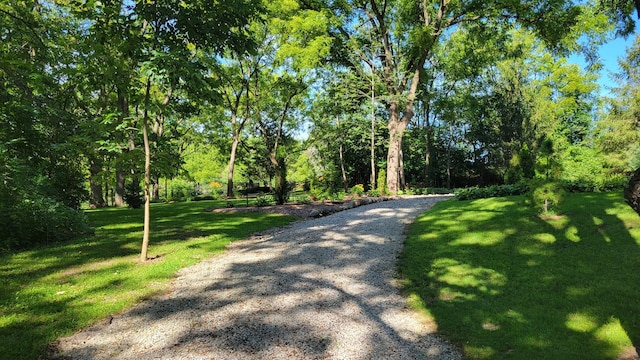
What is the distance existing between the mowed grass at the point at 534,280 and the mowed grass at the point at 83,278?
14.7ft

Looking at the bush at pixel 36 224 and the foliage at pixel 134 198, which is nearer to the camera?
the bush at pixel 36 224

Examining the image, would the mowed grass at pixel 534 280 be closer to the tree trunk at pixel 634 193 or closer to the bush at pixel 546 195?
the bush at pixel 546 195

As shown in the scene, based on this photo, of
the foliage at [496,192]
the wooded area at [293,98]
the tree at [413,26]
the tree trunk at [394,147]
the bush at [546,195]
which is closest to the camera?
the wooded area at [293,98]

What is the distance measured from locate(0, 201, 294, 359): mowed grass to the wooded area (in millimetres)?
851

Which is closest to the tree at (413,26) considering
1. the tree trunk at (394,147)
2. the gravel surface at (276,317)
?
the tree trunk at (394,147)

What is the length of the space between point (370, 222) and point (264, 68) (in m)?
21.6

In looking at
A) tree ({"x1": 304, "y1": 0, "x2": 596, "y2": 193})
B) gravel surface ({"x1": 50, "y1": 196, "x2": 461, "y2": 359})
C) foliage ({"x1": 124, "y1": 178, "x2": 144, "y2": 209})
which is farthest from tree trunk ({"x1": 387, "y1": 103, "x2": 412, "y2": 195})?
foliage ({"x1": 124, "y1": 178, "x2": 144, "y2": 209})

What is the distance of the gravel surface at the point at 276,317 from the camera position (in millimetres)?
3920

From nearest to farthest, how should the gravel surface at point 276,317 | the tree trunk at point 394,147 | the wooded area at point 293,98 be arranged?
the gravel surface at point 276,317
the wooded area at point 293,98
the tree trunk at point 394,147

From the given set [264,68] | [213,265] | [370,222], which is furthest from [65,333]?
[264,68]

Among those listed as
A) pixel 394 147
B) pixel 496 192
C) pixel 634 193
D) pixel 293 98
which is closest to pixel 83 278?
pixel 634 193

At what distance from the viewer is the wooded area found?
696cm

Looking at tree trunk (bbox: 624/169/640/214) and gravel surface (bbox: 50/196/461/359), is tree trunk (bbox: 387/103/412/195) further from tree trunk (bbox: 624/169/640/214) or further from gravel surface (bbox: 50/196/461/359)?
tree trunk (bbox: 624/169/640/214)

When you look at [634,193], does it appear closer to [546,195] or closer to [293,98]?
[546,195]
